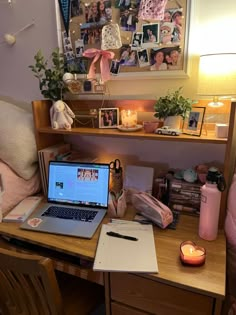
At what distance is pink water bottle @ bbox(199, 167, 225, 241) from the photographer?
1.00m

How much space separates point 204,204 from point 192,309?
0.40 meters

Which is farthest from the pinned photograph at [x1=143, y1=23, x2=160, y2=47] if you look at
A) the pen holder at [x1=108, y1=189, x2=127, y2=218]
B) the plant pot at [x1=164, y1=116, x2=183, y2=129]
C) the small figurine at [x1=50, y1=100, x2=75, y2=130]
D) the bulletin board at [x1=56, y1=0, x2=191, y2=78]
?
the pen holder at [x1=108, y1=189, x2=127, y2=218]

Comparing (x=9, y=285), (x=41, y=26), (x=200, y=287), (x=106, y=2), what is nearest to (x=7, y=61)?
(x=41, y=26)

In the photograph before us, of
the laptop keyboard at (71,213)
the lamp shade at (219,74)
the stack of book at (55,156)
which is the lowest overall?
the laptop keyboard at (71,213)

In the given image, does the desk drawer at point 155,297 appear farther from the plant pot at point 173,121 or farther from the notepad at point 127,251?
the plant pot at point 173,121

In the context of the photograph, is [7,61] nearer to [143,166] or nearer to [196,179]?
[143,166]

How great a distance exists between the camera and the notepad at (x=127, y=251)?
0.89 m

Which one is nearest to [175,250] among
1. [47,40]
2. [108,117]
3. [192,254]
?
[192,254]

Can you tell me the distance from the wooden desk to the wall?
18.3 inches

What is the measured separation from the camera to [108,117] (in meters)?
1.35

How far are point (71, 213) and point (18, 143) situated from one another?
507mm

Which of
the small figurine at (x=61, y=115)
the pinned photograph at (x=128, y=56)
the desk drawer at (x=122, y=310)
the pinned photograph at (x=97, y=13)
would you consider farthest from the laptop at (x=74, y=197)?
the pinned photograph at (x=97, y=13)

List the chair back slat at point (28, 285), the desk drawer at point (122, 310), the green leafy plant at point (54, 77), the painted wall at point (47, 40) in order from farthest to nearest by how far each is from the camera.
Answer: the green leafy plant at point (54, 77), the painted wall at point (47, 40), the desk drawer at point (122, 310), the chair back slat at point (28, 285)

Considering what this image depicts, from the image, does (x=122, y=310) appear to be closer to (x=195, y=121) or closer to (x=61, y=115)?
(x=195, y=121)
